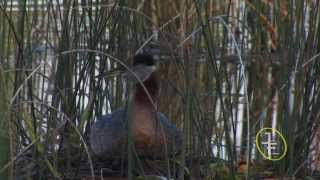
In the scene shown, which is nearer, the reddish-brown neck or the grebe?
the grebe

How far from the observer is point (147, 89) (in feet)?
7.13

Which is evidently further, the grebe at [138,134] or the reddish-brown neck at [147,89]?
the reddish-brown neck at [147,89]

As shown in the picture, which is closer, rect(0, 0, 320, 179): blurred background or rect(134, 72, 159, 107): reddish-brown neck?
rect(0, 0, 320, 179): blurred background

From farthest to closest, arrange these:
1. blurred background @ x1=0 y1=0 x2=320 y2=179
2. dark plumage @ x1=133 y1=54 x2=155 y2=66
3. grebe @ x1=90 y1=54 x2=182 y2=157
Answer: dark plumage @ x1=133 y1=54 x2=155 y2=66 → grebe @ x1=90 y1=54 x2=182 y2=157 → blurred background @ x1=0 y1=0 x2=320 y2=179

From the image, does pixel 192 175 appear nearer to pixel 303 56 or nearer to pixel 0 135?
pixel 303 56

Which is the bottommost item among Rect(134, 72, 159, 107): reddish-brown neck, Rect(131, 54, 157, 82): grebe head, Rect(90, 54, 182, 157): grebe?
Rect(90, 54, 182, 157): grebe

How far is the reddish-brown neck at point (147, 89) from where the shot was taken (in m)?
2.13

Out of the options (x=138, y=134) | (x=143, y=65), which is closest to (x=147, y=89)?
(x=143, y=65)

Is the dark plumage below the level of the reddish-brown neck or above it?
above

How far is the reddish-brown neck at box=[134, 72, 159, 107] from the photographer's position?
2129mm

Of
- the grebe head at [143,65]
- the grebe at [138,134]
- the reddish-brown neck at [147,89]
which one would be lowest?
the grebe at [138,134]

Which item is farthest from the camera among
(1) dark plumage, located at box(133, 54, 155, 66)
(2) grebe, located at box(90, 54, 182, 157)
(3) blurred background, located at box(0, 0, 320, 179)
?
(1) dark plumage, located at box(133, 54, 155, 66)

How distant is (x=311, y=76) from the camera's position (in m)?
1.94

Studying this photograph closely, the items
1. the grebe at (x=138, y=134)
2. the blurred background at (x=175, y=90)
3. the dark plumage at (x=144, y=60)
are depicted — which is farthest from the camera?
the dark plumage at (x=144, y=60)
